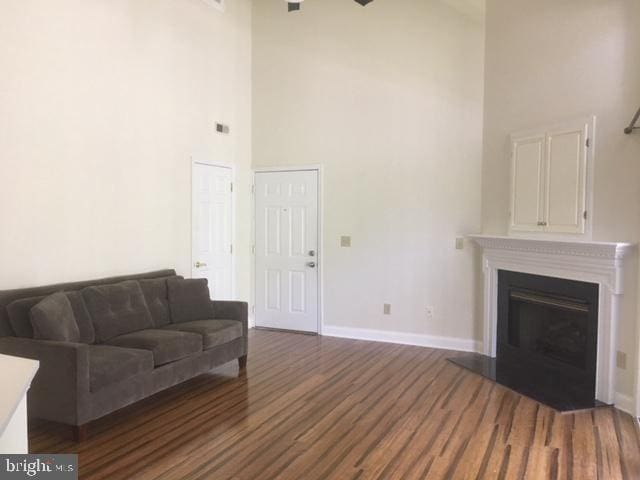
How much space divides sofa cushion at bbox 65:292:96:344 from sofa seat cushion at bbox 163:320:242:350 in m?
0.71

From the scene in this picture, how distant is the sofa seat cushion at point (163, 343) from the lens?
3812mm

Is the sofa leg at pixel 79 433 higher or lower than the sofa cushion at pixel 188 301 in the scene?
lower

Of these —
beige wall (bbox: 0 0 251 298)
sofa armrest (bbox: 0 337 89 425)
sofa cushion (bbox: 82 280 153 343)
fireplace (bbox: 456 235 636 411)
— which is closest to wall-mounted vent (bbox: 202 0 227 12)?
beige wall (bbox: 0 0 251 298)

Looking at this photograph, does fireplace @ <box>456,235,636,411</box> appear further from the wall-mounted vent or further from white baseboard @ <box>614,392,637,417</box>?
the wall-mounted vent

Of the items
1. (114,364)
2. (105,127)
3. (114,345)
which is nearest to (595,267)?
(114,364)

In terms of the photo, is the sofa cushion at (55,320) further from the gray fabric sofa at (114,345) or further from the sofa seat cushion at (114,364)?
the sofa seat cushion at (114,364)

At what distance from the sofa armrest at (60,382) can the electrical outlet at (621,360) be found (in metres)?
3.84

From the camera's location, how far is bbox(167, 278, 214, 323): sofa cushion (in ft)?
15.4

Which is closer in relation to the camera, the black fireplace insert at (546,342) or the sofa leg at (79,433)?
the sofa leg at (79,433)

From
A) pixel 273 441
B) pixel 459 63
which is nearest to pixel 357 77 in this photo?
pixel 459 63

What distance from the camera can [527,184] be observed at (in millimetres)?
4645

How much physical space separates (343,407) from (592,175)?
2.69m

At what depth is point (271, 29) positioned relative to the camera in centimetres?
636

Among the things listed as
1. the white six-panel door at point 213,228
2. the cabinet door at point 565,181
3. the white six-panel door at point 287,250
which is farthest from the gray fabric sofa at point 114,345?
the cabinet door at point 565,181
